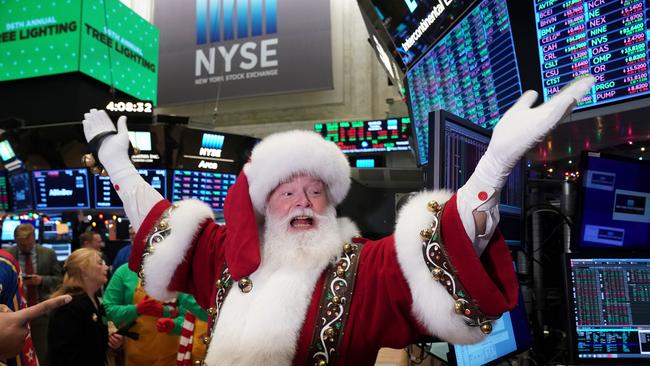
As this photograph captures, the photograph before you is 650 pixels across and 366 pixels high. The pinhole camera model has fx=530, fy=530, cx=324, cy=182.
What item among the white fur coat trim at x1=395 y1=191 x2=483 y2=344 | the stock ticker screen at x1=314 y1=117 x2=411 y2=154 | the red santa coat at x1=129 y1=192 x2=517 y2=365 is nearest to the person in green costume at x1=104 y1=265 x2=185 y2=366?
the red santa coat at x1=129 y1=192 x2=517 y2=365

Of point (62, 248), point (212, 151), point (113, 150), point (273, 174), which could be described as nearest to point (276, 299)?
point (273, 174)

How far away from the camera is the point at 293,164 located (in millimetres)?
2080

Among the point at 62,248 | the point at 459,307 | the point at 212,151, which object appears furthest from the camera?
the point at 62,248

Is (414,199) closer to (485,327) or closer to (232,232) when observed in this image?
(485,327)

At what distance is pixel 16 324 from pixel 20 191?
21.3ft

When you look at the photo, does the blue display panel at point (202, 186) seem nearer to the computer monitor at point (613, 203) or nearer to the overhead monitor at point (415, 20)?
the overhead monitor at point (415, 20)

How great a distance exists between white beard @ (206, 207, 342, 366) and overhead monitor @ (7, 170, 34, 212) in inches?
245

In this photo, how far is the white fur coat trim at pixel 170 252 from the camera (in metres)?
2.08

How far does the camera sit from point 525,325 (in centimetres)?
242

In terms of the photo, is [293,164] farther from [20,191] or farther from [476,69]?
[20,191]

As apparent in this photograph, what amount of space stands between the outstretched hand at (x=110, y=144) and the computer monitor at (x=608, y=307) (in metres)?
2.04

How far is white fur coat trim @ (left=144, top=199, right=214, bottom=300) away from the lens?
2.08 metres

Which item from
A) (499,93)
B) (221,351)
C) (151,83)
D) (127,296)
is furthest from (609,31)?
(151,83)

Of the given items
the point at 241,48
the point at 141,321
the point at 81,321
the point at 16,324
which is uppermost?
the point at 241,48
